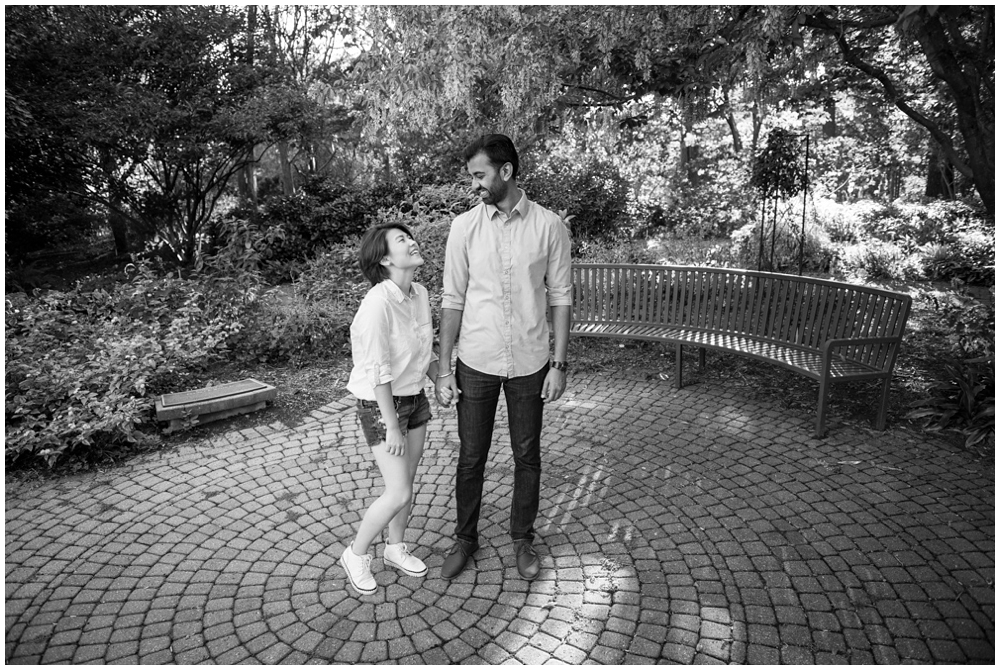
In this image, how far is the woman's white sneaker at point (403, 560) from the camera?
3367 mm

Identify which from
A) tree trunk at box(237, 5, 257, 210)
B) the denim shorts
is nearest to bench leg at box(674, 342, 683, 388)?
the denim shorts

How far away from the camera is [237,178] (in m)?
19.9

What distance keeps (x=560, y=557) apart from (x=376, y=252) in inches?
72.8

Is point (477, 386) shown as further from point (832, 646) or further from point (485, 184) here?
point (832, 646)

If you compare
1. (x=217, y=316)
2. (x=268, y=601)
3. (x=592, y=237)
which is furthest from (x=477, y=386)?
(x=592, y=237)

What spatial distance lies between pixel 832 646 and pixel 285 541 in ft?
9.11

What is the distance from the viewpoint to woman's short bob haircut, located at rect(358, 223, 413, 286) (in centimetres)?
303

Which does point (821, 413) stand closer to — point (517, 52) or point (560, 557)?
point (560, 557)

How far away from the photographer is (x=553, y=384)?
321cm

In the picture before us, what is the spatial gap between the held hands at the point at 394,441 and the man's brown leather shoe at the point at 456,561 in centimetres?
71

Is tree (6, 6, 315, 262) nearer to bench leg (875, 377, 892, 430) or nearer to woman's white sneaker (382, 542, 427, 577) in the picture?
woman's white sneaker (382, 542, 427, 577)

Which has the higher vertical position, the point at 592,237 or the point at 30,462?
the point at 592,237

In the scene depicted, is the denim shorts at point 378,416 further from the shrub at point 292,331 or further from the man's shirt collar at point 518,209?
the shrub at point 292,331

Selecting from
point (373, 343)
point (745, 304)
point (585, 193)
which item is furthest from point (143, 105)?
point (373, 343)
